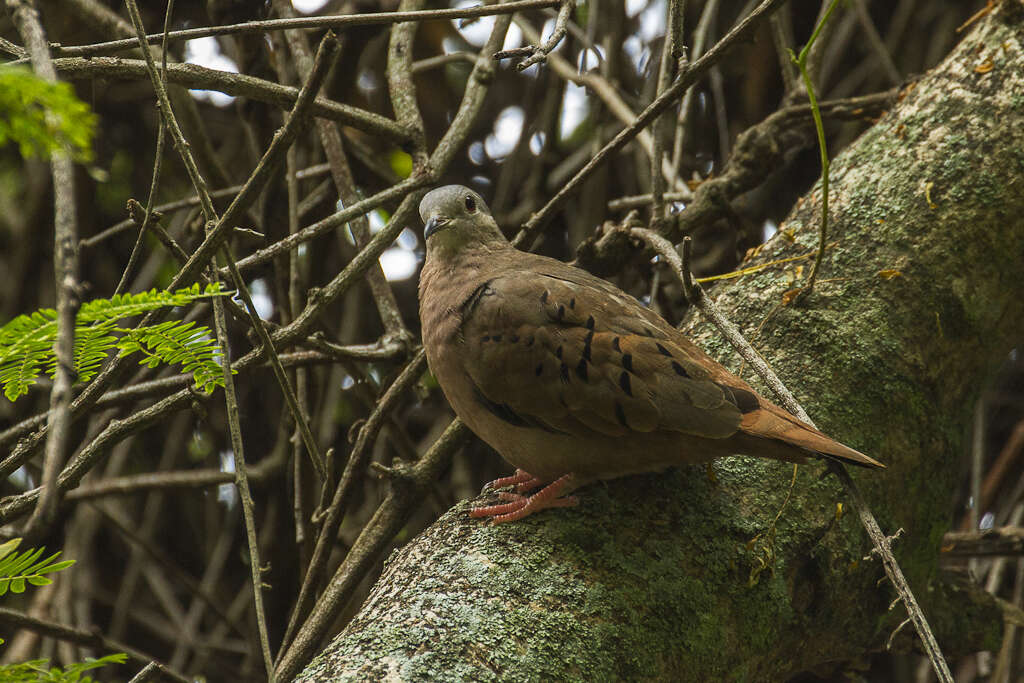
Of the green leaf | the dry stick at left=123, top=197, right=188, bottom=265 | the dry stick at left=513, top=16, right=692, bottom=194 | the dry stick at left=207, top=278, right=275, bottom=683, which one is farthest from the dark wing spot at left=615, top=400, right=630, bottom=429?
the dry stick at left=513, top=16, right=692, bottom=194

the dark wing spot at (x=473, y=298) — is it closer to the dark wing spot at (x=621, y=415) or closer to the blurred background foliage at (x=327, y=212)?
the dark wing spot at (x=621, y=415)

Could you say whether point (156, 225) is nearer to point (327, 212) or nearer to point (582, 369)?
point (582, 369)

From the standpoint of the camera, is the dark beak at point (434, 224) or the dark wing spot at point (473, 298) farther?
the dark beak at point (434, 224)

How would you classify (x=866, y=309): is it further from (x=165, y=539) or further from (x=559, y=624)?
(x=165, y=539)

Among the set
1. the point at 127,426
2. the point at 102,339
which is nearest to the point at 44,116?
the point at 102,339

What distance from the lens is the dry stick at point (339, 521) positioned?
2.55 m

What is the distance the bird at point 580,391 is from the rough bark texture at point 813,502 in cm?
12

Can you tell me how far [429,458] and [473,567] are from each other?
843mm

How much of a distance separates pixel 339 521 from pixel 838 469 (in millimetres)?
1473

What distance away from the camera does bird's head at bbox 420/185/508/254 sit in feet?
9.91

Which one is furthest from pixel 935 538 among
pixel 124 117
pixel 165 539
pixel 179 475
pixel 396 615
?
pixel 124 117

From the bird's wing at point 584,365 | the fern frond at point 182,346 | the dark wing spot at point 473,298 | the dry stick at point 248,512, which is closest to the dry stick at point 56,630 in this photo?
the dry stick at point 248,512

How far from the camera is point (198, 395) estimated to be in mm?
2299

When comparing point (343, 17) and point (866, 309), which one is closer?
point (343, 17)
